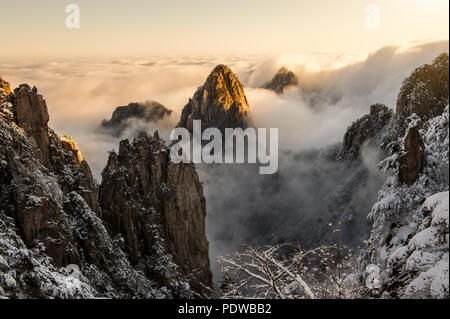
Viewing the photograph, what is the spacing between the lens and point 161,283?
42500 mm

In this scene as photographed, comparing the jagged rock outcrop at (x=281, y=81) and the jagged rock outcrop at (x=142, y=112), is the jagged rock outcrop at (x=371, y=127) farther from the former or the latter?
the jagged rock outcrop at (x=281, y=81)

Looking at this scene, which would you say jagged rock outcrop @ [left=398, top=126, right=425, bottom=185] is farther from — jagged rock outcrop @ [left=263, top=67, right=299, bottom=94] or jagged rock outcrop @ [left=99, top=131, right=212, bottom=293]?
jagged rock outcrop @ [left=263, top=67, right=299, bottom=94]

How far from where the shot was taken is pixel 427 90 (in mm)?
30812

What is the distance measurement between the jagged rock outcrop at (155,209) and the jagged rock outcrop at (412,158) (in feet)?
117

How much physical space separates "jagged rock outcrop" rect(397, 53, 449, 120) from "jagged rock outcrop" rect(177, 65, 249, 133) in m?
101

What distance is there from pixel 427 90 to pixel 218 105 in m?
111

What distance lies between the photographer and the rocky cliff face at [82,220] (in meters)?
20.7

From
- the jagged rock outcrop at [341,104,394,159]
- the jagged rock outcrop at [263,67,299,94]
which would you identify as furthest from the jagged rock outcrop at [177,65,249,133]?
the jagged rock outcrop at [341,104,394,159]

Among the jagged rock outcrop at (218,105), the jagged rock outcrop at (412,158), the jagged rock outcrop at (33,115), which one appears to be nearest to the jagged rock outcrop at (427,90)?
the jagged rock outcrop at (412,158)

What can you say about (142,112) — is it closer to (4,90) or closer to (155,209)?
(155,209)

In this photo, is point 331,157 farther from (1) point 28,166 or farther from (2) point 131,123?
(1) point 28,166
